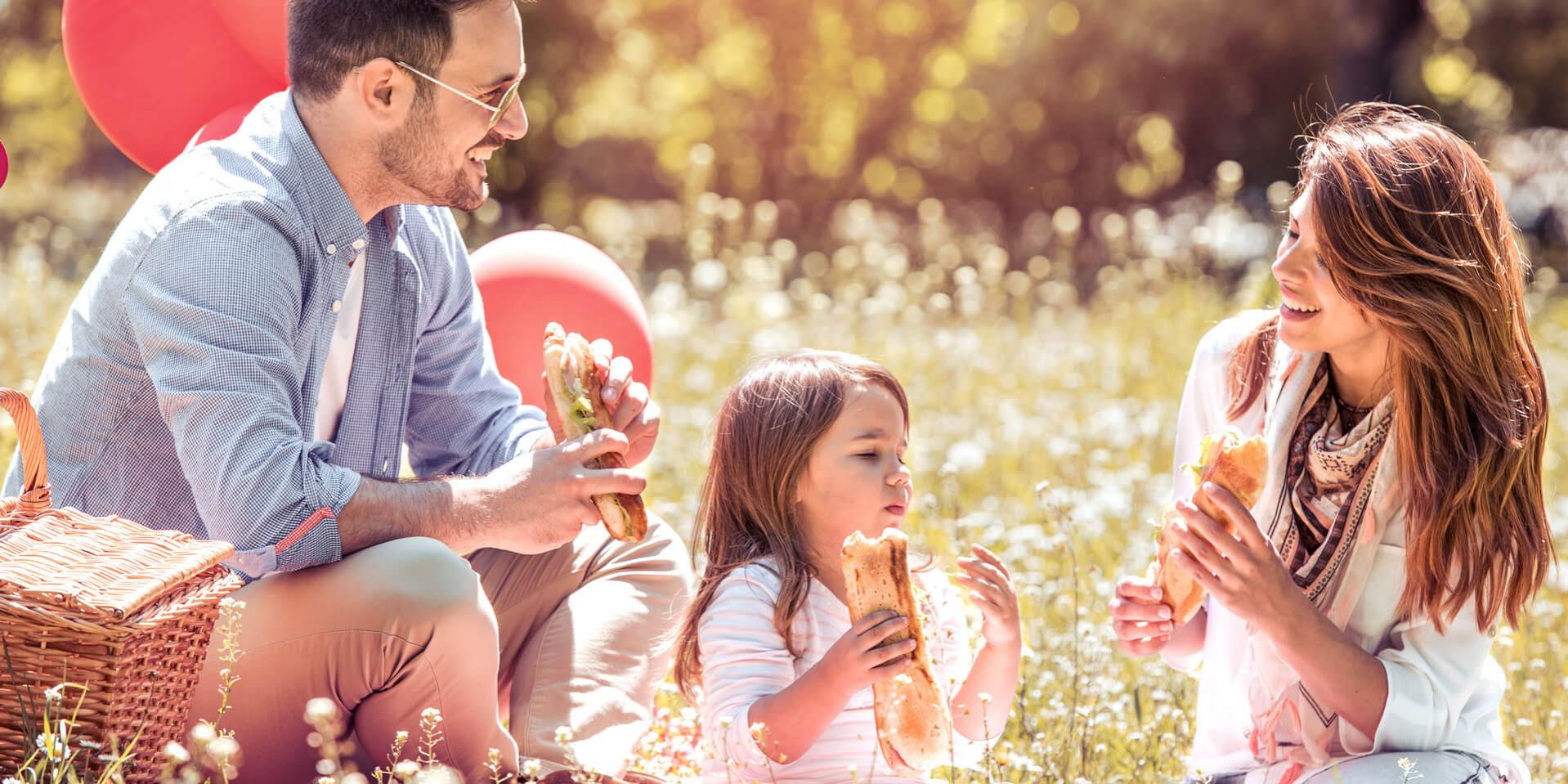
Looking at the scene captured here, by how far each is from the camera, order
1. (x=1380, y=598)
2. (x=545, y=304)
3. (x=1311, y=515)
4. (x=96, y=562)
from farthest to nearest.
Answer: (x=545, y=304)
(x=1311, y=515)
(x=1380, y=598)
(x=96, y=562)

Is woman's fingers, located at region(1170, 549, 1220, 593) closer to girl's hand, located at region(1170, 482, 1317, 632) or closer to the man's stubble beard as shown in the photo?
girl's hand, located at region(1170, 482, 1317, 632)

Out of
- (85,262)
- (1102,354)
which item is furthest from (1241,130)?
(85,262)

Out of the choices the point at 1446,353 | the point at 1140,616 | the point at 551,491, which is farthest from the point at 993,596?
the point at 1446,353

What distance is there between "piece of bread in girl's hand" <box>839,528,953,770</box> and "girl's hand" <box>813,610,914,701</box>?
0.03m

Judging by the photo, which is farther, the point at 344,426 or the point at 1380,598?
the point at 344,426

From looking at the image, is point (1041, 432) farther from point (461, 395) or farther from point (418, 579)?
point (418, 579)

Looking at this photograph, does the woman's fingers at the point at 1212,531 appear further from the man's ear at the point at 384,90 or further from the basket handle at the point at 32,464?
the basket handle at the point at 32,464

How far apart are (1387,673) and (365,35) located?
228 centimetres

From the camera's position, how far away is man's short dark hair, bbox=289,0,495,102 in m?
3.07

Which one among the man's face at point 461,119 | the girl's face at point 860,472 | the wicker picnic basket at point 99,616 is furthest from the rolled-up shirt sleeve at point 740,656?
the man's face at point 461,119

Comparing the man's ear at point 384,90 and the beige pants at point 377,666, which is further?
the man's ear at point 384,90

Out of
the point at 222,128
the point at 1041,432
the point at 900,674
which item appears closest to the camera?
the point at 900,674

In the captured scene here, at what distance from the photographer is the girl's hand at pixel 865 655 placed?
2525 mm

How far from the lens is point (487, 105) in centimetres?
320
